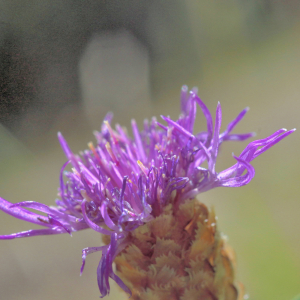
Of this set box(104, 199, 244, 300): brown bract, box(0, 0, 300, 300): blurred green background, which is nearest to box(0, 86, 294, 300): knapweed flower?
box(104, 199, 244, 300): brown bract

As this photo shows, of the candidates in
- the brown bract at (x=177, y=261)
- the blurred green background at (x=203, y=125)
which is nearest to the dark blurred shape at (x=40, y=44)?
the blurred green background at (x=203, y=125)

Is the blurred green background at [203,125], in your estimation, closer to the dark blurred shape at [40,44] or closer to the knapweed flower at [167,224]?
the dark blurred shape at [40,44]

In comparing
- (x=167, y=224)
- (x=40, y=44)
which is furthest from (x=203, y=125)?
(x=167, y=224)

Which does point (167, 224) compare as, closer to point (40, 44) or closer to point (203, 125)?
point (40, 44)

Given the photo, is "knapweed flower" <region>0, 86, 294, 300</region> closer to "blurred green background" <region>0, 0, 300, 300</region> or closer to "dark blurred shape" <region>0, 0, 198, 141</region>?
"dark blurred shape" <region>0, 0, 198, 141</region>

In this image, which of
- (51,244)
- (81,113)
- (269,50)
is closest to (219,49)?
(269,50)
